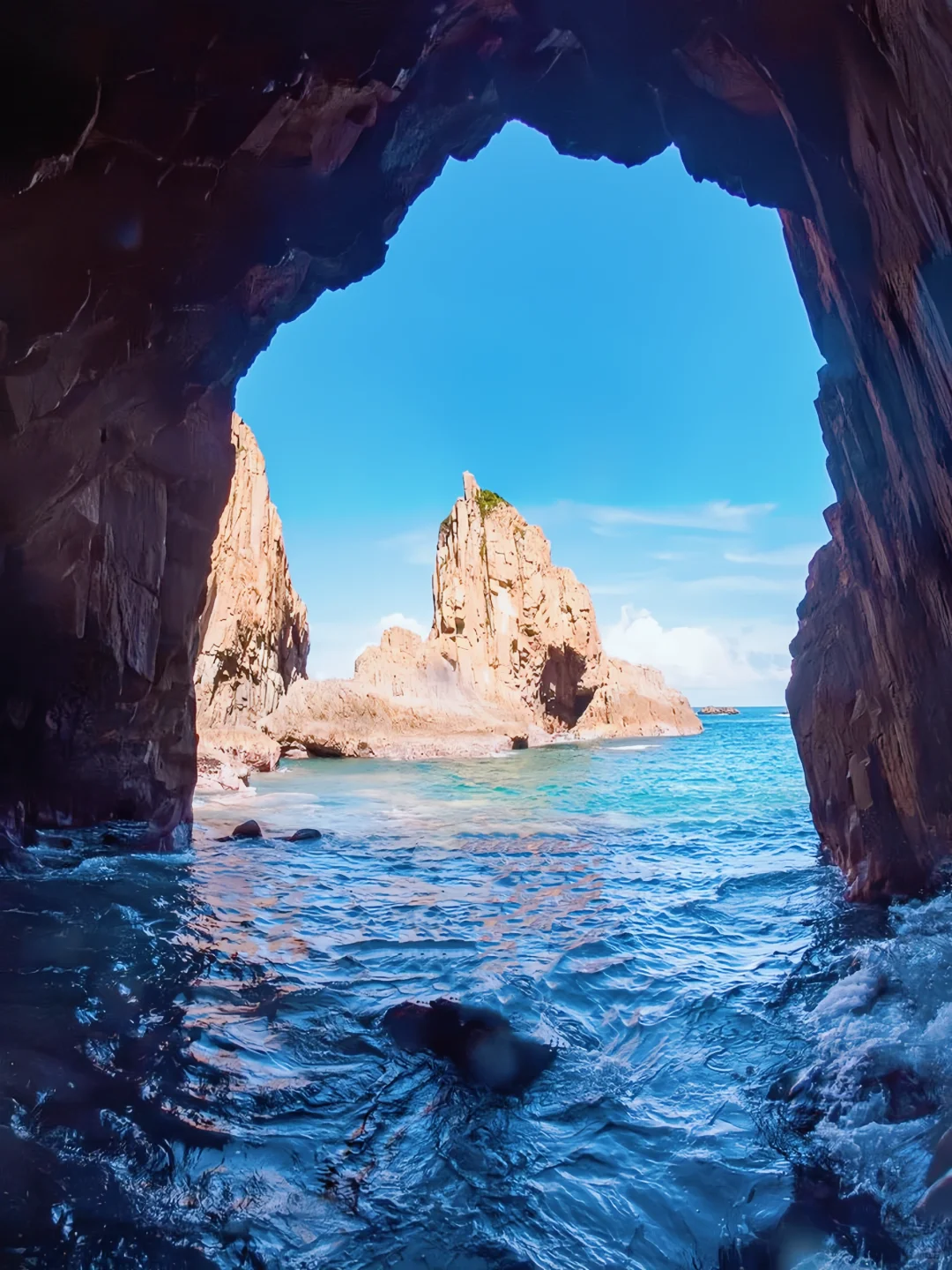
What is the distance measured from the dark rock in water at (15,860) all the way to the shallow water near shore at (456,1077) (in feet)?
1.15

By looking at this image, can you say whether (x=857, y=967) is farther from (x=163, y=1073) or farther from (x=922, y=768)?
(x=163, y=1073)

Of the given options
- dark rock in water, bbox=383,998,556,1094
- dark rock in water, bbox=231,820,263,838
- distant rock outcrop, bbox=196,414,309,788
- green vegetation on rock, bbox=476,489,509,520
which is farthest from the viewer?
green vegetation on rock, bbox=476,489,509,520

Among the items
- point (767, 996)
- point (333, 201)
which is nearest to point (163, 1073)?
point (767, 996)

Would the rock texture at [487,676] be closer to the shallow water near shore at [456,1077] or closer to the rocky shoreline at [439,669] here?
the rocky shoreline at [439,669]

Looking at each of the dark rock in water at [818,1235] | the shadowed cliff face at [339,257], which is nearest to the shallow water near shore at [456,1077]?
the dark rock in water at [818,1235]

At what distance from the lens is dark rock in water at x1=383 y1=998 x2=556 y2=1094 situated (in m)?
3.97

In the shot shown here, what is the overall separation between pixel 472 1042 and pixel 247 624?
119ft

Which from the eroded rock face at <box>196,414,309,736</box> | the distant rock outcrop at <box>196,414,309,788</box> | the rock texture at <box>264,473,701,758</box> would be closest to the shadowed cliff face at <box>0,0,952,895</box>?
the distant rock outcrop at <box>196,414,309,788</box>

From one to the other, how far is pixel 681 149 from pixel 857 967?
30.4 ft

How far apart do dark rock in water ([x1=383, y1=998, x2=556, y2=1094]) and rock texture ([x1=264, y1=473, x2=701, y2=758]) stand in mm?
31610

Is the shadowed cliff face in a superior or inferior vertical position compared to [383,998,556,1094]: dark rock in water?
superior

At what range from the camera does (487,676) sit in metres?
45.8

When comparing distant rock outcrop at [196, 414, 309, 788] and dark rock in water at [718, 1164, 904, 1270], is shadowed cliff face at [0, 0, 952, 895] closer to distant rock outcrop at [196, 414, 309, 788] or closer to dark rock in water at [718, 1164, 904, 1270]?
dark rock in water at [718, 1164, 904, 1270]

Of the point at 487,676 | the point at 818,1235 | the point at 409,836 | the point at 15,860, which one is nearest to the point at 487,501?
the point at 487,676
